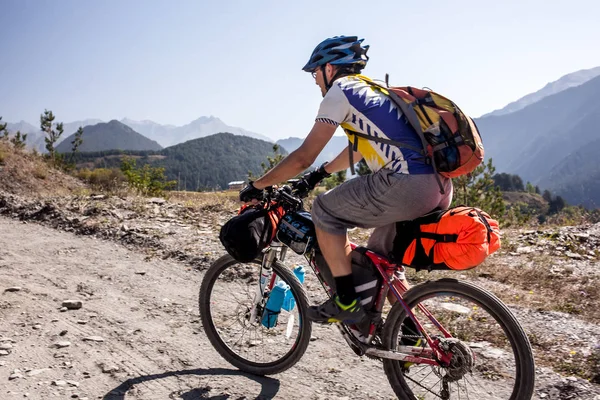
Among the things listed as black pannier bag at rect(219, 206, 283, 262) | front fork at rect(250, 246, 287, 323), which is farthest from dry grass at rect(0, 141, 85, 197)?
black pannier bag at rect(219, 206, 283, 262)

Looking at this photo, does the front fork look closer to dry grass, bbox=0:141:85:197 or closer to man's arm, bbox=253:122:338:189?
man's arm, bbox=253:122:338:189

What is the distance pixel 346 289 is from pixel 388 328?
415 mm

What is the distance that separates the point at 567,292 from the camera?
219 inches

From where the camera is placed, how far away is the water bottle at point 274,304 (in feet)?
12.3

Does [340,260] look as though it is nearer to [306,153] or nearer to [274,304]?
[306,153]

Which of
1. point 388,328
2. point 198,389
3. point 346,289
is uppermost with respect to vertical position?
point 346,289

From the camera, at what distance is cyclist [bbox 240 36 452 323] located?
9.25 ft

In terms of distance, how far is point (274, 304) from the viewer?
12.5 feet

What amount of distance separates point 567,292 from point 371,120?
→ 438 cm

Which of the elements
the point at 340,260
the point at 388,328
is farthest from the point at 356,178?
the point at 388,328

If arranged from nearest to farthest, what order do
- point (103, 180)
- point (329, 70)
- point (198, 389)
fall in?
1. point (329, 70)
2. point (198, 389)
3. point (103, 180)

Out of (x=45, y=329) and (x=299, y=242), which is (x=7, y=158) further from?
(x=299, y=242)

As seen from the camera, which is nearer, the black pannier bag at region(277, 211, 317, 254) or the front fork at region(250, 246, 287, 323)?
the black pannier bag at region(277, 211, 317, 254)

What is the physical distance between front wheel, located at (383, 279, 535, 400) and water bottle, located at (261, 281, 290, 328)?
3.31 feet
